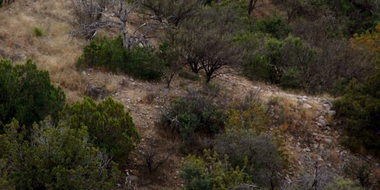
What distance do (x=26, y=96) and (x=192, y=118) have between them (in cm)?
327

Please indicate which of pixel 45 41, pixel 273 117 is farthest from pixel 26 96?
pixel 273 117

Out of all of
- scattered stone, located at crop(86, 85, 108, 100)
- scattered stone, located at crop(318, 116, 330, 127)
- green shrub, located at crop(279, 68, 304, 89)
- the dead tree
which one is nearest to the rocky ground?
scattered stone, located at crop(318, 116, 330, 127)

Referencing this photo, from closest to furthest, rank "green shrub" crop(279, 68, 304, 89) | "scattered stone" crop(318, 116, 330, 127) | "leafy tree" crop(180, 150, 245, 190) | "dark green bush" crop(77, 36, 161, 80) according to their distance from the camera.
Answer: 1. "leafy tree" crop(180, 150, 245, 190)
2. "scattered stone" crop(318, 116, 330, 127)
3. "dark green bush" crop(77, 36, 161, 80)
4. "green shrub" crop(279, 68, 304, 89)

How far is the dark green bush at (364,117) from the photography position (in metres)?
9.24

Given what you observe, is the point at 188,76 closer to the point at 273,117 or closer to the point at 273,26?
the point at 273,117

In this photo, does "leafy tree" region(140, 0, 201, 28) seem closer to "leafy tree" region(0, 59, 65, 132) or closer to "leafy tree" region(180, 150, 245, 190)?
"leafy tree" region(0, 59, 65, 132)

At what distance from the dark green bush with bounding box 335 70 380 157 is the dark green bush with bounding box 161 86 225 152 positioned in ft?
9.44

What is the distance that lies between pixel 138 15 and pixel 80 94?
7194 mm

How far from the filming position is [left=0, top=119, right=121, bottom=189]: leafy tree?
614 centimetres

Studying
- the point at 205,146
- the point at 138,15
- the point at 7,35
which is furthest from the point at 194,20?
the point at 205,146

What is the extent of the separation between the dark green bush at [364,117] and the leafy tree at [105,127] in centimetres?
480

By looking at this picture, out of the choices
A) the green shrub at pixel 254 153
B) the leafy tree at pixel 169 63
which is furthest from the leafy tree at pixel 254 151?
the leafy tree at pixel 169 63

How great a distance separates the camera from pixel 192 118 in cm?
902

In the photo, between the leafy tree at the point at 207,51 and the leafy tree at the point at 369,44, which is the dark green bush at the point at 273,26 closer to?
the leafy tree at the point at 369,44
